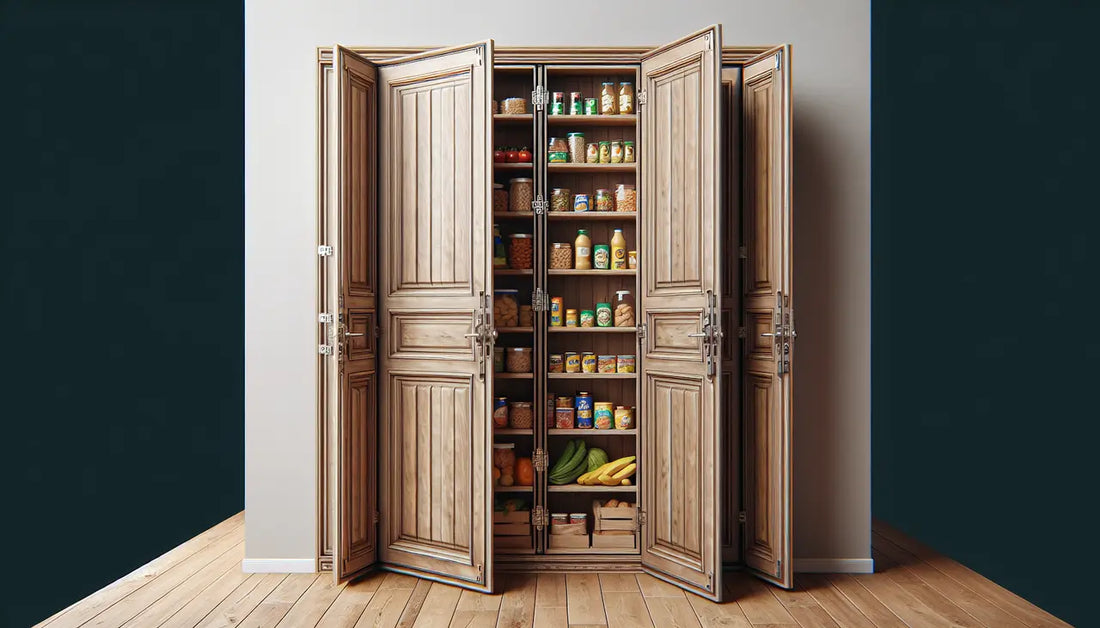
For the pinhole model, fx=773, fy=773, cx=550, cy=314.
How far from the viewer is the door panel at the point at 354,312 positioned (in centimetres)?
384

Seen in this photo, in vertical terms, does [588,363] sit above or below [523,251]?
below

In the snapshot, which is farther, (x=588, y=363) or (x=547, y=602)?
(x=588, y=363)

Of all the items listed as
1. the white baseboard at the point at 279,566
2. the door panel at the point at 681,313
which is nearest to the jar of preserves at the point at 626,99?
the door panel at the point at 681,313

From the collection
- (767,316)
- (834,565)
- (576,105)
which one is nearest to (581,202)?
(576,105)

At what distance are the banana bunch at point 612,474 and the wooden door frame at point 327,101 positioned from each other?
1362mm

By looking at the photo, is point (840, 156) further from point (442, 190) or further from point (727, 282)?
point (442, 190)

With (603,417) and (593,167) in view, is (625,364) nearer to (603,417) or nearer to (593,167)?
(603,417)

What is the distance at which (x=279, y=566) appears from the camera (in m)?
4.19

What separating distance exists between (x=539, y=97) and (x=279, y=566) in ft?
9.55

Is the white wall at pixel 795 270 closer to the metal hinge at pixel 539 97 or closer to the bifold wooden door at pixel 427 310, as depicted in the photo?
the bifold wooden door at pixel 427 310

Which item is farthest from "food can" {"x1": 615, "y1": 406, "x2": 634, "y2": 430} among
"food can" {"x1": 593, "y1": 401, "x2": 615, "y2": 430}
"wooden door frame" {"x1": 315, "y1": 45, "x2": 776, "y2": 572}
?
"wooden door frame" {"x1": 315, "y1": 45, "x2": 776, "y2": 572}
